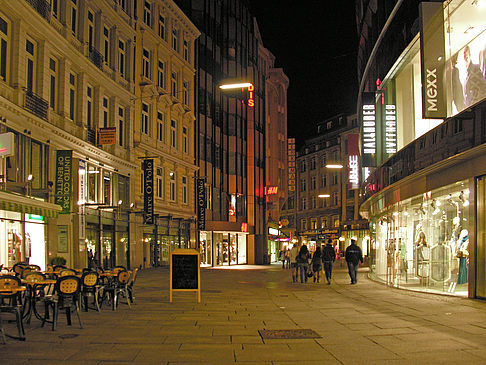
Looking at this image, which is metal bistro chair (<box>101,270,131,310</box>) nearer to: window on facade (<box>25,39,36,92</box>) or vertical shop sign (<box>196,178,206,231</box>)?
window on facade (<box>25,39,36,92</box>)

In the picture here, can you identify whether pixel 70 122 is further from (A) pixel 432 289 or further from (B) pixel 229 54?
(B) pixel 229 54

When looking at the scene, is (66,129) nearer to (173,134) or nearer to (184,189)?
(173,134)

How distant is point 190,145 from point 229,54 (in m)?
10.6

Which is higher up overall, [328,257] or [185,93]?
[185,93]

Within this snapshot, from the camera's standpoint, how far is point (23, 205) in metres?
15.1

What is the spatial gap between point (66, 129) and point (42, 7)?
509 cm

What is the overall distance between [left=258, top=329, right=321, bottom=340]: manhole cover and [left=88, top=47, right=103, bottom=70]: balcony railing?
813 inches

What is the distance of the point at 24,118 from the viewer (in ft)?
66.3

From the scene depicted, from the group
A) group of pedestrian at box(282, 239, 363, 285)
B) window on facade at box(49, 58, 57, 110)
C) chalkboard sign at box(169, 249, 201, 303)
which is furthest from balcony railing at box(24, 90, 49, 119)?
group of pedestrian at box(282, 239, 363, 285)

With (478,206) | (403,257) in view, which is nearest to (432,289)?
(403,257)

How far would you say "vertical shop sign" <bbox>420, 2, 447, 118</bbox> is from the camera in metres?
14.1

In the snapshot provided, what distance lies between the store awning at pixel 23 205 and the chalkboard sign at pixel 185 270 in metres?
4.27

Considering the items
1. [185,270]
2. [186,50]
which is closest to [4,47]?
[185,270]

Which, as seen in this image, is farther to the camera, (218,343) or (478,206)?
(478,206)
